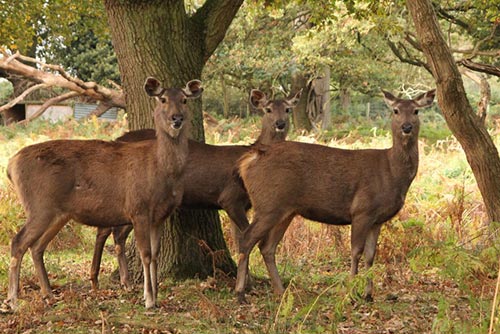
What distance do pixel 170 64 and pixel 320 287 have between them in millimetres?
3005

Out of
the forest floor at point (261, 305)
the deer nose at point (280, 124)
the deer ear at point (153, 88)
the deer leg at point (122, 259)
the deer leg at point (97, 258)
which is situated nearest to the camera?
the forest floor at point (261, 305)

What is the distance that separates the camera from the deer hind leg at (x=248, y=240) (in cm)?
794

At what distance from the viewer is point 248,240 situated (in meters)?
8.02

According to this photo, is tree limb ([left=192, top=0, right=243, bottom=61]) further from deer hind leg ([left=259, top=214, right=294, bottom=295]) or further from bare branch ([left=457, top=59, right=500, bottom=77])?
bare branch ([left=457, top=59, right=500, bottom=77])

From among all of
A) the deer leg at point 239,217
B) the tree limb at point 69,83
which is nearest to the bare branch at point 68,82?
the tree limb at point 69,83

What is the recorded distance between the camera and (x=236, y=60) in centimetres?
2725

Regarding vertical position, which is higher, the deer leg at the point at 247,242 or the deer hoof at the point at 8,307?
the deer leg at the point at 247,242

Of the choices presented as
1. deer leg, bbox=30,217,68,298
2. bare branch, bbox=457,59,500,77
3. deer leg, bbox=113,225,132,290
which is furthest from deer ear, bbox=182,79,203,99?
bare branch, bbox=457,59,500,77

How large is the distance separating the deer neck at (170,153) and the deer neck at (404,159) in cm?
215

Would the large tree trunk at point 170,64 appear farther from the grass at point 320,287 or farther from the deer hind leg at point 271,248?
the deer hind leg at point 271,248

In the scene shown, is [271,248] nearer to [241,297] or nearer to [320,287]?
[241,297]

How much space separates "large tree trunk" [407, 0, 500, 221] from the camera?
7941 millimetres

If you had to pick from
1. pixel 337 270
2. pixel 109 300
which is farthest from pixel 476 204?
pixel 109 300

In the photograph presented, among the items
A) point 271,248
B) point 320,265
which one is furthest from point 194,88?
point 320,265
